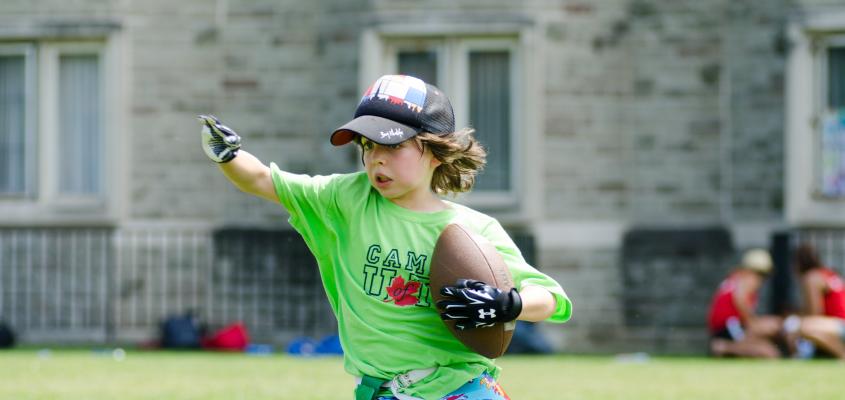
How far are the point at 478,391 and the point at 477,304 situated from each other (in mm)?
389

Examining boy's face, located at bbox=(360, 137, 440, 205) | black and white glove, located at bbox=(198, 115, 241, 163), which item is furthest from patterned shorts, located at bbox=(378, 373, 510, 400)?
black and white glove, located at bbox=(198, 115, 241, 163)

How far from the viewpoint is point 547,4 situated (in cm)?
1698

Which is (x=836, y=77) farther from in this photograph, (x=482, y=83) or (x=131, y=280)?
(x=131, y=280)

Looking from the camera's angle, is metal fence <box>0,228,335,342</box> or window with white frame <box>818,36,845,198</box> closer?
window with white frame <box>818,36,845,198</box>

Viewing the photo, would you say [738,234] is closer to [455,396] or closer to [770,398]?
[770,398]

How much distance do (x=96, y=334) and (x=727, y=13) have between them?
889cm

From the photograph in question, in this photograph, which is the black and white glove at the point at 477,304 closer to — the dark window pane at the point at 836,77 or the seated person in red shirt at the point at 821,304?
the seated person in red shirt at the point at 821,304

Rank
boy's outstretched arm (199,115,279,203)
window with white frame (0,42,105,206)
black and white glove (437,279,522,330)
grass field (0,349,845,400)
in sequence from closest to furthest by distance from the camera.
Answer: black and white glove (437,279,522,330), boy's outstretched arm (199,115,279,203), grass field (0,349,845,400), window with white frame (0,42,105,206)

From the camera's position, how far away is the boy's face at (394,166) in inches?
183

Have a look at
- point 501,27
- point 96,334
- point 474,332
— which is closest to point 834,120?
point 501,27

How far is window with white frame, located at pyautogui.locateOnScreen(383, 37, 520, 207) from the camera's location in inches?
672

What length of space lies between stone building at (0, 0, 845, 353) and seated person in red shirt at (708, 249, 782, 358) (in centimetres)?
112

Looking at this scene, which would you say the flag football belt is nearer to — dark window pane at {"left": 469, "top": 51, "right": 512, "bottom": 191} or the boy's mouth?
the boy's mouth

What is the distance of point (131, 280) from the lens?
17.9 metres
